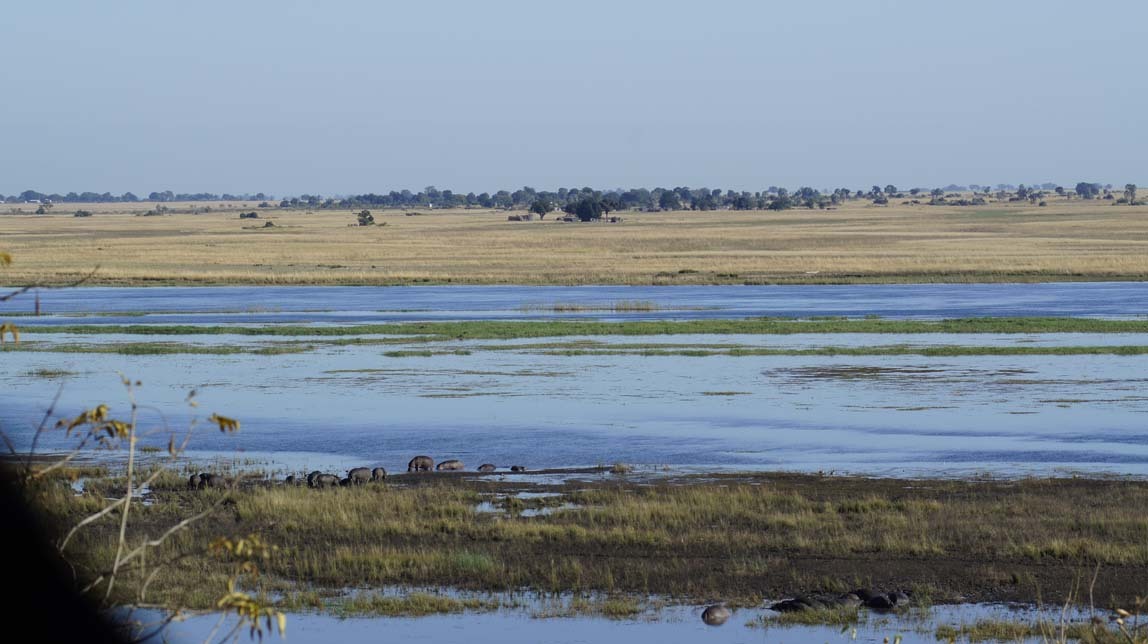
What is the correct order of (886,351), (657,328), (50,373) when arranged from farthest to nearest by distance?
1. (657,328)
2. (886,351)
3. (50,373)

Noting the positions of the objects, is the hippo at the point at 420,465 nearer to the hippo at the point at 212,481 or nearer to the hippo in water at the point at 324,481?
the hippo in water at the point at 324,481

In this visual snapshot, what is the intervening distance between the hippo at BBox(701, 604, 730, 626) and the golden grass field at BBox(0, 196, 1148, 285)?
39.8 metres

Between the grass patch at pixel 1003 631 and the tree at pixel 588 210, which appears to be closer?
the grass patch at pixel 1003 631

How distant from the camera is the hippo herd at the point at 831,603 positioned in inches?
544

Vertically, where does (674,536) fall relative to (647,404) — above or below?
above

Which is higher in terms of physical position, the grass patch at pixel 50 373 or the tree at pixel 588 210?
the grass patch at pixel 50 373

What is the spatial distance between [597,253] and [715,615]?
246 ft

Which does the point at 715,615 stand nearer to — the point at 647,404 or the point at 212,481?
the point at 212,481

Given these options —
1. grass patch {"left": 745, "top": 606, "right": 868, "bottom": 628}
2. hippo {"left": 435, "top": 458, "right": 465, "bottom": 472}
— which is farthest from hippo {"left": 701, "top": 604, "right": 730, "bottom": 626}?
hippo {"left": 435, "top": 458, "right": 465, "bottom": 472}

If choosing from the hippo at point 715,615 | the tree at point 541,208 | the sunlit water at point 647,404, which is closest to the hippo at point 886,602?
the hippo at point 715,615

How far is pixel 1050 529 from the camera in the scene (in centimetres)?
1680

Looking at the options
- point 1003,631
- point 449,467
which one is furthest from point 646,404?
point 1003,631

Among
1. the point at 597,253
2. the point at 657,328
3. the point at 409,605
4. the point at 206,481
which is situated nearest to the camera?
the point at 409,605

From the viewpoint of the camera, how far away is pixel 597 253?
290ft
